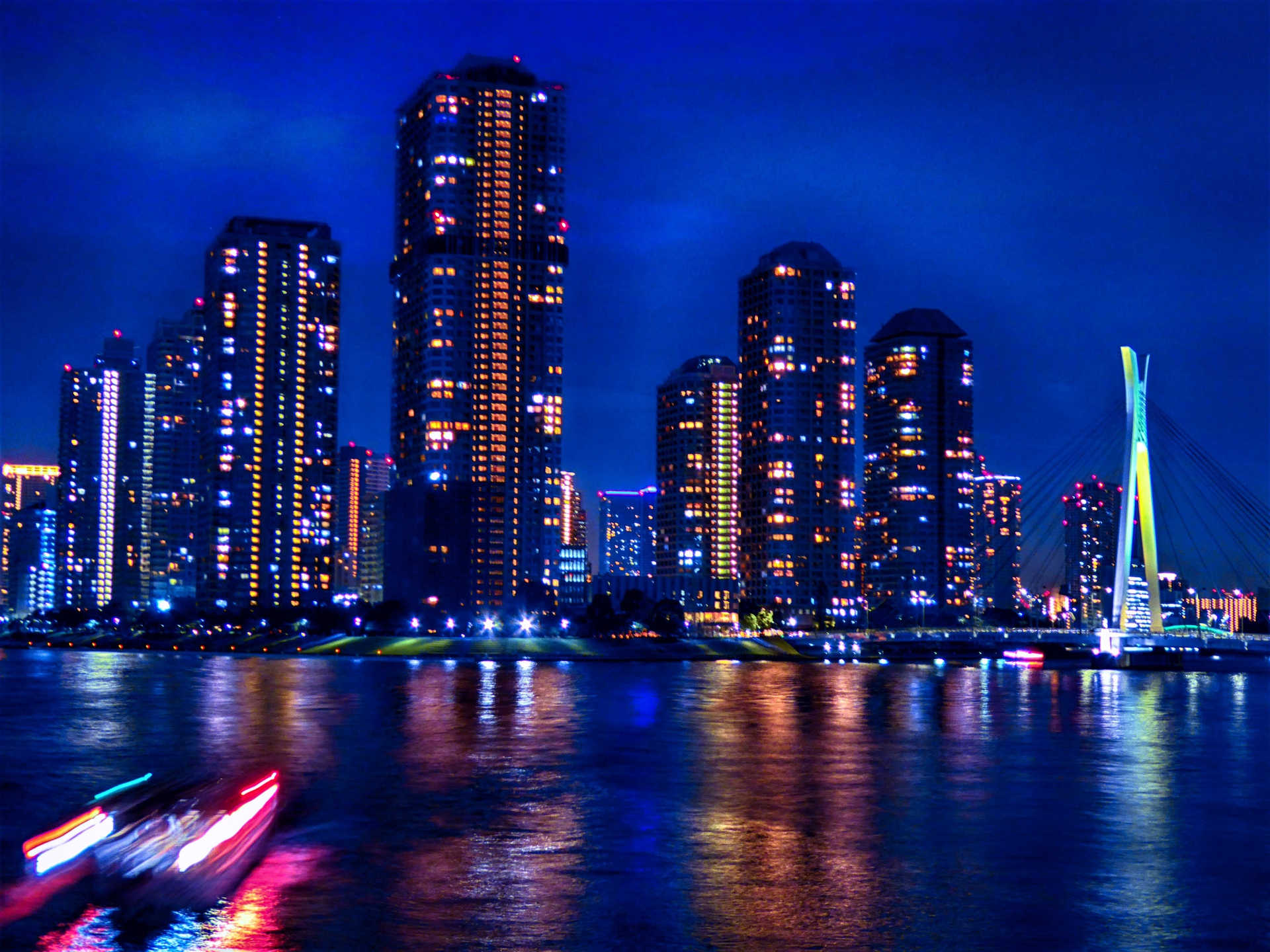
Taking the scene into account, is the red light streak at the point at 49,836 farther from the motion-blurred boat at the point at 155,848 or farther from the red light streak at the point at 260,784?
the red light streak at the point at 260,784

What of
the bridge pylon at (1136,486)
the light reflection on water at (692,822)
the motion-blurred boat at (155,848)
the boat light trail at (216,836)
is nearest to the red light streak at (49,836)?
the motion-blurred boat at (155,848)

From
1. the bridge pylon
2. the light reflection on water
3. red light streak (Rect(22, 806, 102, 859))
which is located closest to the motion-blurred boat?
red light streak (Rect(22, 806, 102, 859))

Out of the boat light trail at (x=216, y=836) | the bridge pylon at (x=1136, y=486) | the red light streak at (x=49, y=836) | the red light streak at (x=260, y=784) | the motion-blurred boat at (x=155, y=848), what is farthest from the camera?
the bridge pylon at (x=1136, y=486)

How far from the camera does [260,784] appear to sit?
2803cm

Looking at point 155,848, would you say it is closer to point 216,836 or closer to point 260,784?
point 216,836

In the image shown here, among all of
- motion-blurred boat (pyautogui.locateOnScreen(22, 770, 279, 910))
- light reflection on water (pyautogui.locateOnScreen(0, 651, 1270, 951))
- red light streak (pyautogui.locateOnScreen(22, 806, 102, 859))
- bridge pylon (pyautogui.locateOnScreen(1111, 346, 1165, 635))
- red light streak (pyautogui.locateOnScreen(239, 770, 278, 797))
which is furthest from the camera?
bridge pylon (pyautogui.locateOnScreen(1111, 346, 1165, 635))

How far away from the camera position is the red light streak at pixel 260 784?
26.3m

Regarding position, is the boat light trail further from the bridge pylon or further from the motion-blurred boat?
the bridge pylon

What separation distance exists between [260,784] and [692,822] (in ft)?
33.4

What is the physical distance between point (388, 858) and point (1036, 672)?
132 m

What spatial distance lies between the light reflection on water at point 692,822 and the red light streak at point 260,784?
1139mm

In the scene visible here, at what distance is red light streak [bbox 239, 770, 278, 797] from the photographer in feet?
86.2

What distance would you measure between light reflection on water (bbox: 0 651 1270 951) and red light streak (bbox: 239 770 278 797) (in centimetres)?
114

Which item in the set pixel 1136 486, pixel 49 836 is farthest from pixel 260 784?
pixel 1136 486
